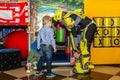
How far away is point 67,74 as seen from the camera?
10.6 feet

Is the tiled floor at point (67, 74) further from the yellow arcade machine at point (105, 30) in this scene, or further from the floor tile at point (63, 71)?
the yellow arcade machine at point (105, 30)

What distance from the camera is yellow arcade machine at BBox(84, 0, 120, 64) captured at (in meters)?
3.65

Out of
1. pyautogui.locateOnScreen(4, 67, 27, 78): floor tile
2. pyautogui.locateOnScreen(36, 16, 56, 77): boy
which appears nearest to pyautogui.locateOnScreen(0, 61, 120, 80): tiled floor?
pyautogui.locateOnScreen(4, 67, 27, 78): floor tile

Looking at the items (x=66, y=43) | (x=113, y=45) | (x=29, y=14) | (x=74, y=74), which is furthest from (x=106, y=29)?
(x=29, y=14)

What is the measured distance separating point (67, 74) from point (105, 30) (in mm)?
1009

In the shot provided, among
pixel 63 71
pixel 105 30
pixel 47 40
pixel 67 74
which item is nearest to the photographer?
pixel 47 40

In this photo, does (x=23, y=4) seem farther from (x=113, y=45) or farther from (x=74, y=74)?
(x=113, y=45)

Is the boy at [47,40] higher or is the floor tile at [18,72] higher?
the boy at [47,40]

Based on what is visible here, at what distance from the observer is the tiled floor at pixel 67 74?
3033 mm

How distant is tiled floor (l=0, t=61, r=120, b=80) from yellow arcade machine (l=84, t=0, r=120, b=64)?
0.84 ft

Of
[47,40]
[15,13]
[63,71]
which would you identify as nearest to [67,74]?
[63,71]

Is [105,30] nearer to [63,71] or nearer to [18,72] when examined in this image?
[63,71]

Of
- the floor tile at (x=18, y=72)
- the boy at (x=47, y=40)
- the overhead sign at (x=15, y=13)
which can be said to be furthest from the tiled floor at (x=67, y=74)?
the overhead sign at (x=15, y=13)

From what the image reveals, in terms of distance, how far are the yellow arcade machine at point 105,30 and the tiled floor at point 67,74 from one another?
0.84 ft
